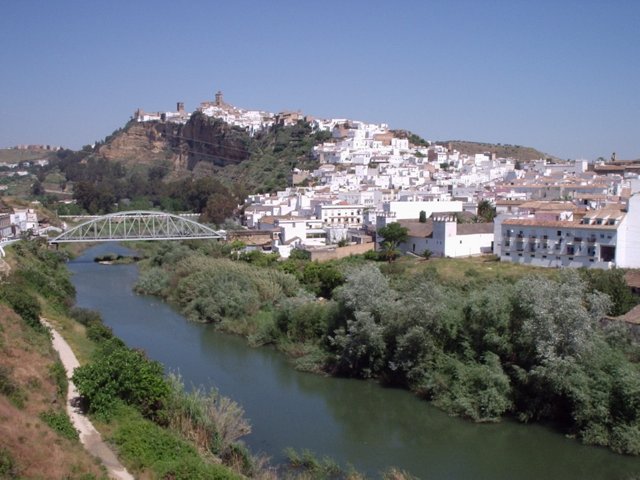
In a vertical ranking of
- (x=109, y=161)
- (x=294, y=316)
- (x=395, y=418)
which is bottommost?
(x=395, y=418)

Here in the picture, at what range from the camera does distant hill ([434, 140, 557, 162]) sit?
7338 centimetres

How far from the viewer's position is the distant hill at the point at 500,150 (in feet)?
241

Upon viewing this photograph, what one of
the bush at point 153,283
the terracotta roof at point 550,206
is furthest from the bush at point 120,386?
the terracotta roof at point 550,206

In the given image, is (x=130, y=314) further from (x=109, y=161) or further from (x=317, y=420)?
(x=109, y=161)

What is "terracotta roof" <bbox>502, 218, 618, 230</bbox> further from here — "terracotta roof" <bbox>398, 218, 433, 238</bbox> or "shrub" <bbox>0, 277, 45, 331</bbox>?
"shrub" <bbox>0, 277, 45, 331</bbox>

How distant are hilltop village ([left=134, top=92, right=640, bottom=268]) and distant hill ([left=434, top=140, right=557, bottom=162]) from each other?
40.3 feet

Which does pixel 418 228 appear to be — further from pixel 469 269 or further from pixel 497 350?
pixel 497 350

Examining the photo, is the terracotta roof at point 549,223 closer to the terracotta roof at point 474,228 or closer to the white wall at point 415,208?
the terracotta roof at point 474,228

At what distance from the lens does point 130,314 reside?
24.4 m

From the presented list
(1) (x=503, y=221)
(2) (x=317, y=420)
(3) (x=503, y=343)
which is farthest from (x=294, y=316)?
(1) (x=503, y=221)

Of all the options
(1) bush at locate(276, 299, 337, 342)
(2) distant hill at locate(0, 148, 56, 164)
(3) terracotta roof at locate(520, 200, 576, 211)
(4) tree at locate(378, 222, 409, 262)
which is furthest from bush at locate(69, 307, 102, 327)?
(2) distant hill at locate(0, 148, 56, 164)

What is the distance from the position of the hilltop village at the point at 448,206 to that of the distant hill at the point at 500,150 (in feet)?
40.3

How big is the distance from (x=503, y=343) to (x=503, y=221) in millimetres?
11464

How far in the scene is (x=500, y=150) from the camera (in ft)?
252
